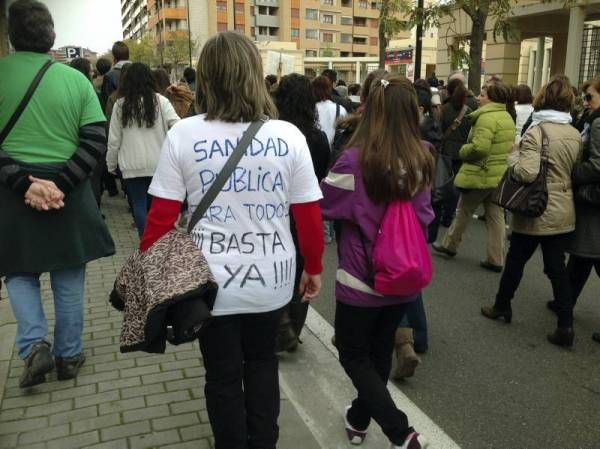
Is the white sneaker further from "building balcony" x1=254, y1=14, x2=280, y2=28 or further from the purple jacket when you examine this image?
"building balcony" x1=254, y1=14, x2=280, y2=28

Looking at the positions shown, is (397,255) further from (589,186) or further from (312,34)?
(312,34)

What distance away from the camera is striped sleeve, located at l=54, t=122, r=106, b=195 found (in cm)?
319

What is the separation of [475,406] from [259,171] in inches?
82.4

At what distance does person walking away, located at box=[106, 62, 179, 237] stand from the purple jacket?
9.95 ft

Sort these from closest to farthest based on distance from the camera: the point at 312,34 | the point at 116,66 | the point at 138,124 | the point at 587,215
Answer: the point at 587,215, the point at 138,124, the point at 116,66, the point at 312,34

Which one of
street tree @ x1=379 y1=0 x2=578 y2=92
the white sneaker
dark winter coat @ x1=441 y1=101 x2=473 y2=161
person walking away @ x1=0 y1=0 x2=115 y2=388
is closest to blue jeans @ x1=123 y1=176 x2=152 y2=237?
person walking away @ x1=0 y1=0 x2=115 y2=388

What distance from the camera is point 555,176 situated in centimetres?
422

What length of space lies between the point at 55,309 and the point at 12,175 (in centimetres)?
89

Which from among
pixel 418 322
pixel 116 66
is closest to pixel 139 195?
pixel 116 66

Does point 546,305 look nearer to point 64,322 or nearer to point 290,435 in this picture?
point 290,435

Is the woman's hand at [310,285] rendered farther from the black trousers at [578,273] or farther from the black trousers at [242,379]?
the black trousers at [578,273]

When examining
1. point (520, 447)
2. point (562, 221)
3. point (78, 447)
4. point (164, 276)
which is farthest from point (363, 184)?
point (562, 221)

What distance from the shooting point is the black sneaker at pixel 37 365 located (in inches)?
128

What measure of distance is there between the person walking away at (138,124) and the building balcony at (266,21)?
8964 cm
